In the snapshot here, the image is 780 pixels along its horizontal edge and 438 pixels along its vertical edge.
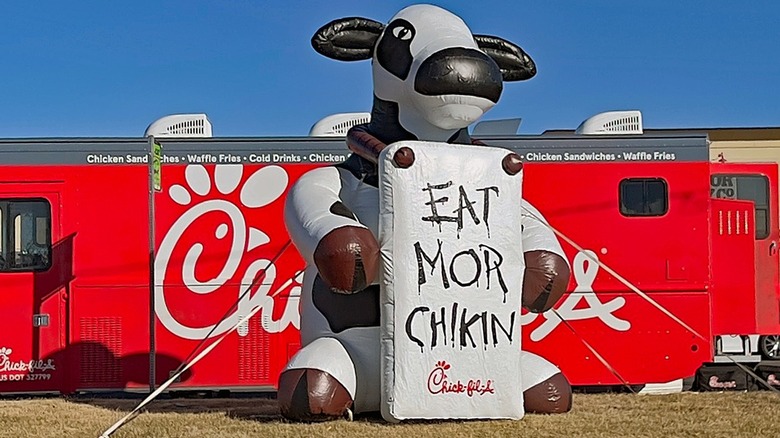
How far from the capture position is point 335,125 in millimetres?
9562

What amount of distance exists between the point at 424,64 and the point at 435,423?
2.10m

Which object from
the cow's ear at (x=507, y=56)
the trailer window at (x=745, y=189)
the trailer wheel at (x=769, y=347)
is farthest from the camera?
the trailer window at (x=745, y=189)

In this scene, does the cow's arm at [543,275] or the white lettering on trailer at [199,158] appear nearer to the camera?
the cow's arm at [543,275]

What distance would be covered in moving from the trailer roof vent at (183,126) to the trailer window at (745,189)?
16.0ft

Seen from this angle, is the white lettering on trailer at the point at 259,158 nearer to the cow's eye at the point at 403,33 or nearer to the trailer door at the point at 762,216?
the cow's eye at the point at 403,33

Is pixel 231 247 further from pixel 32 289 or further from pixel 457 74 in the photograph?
pixel 457 74

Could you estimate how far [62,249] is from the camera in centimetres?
902

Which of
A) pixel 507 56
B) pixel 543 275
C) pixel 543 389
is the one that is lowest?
pixel 543 389

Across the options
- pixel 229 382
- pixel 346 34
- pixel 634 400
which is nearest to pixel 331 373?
pixel 346 34

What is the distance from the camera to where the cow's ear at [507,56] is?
703 centimetres

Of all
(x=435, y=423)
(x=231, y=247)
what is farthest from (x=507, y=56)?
(x=231, y=247)

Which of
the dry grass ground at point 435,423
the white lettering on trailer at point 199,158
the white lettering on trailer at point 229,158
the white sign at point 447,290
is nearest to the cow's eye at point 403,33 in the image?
the white sign at point 447,290

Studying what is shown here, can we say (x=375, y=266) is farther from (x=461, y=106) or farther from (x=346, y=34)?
(x=346, y=34)

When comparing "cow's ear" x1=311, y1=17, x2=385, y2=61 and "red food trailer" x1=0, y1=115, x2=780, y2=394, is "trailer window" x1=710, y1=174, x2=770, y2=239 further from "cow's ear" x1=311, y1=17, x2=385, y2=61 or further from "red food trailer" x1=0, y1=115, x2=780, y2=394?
"cow's ear" x1=311, y1=17, x2=385, y2=61
